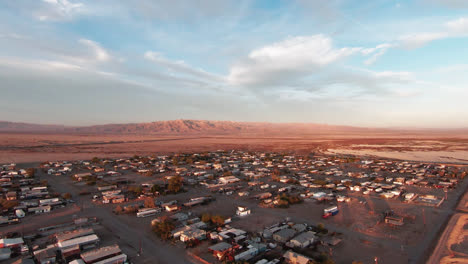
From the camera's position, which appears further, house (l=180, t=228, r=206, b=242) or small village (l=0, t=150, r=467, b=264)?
house (l=180, t=228, r=206, b=242)

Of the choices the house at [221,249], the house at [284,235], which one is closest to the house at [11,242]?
the house at [221,249]

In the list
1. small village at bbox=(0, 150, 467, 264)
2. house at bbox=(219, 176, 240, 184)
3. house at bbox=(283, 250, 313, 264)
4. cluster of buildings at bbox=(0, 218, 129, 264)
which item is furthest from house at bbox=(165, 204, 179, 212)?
house at bbox=(283, 250, 313, 264)

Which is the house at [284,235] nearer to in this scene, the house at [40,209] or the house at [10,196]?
the house at [40,209]

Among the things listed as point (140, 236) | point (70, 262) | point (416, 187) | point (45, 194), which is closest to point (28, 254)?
point (70, 262)

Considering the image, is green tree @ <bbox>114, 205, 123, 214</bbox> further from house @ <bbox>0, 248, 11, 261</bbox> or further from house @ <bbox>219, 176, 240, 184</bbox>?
house @ <bbox>219, 176, 240, 184</bbox>

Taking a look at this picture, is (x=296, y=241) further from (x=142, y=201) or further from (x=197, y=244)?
(x=142, y=201)

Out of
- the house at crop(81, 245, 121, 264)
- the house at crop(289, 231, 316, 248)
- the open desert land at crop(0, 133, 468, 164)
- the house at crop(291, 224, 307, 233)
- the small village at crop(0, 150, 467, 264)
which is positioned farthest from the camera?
the open desert land at crop(0, 133, 468, 164)
